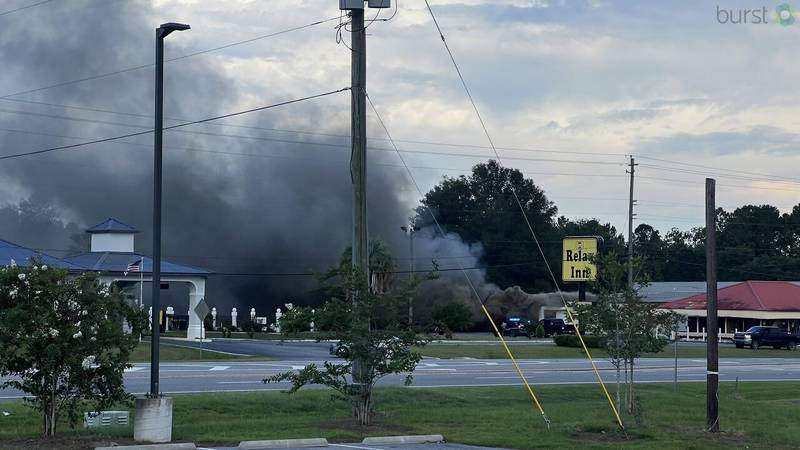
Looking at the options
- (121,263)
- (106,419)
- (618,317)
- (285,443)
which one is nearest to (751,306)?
(121,263)

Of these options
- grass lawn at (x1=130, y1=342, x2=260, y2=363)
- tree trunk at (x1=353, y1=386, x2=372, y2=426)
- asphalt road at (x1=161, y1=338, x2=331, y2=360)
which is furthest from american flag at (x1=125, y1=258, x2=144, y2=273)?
tree trunk at (x1=353, y1=386, x2=372, y2=426)

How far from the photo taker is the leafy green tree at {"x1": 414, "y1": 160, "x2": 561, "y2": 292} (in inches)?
4043

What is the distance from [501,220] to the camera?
344ft

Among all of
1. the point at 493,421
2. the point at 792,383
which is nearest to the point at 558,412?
the point at 493,421

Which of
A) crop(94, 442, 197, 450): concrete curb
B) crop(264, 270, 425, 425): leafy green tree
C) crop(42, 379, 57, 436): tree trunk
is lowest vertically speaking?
crop(94, 442, 197, 450): concrete curb

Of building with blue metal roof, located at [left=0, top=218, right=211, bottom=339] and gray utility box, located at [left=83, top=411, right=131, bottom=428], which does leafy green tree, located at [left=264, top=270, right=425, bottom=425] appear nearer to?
gray utility box, located at [left=83, top=411, right=131, bottom=428]

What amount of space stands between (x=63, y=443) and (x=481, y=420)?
8.81 meters

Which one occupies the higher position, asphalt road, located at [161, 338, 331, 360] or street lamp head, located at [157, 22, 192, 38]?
street lamp head, located at [157, 22, 192, 38]

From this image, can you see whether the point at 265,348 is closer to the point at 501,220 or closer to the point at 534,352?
the point at 534,352

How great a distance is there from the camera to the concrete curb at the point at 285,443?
55.6 ft

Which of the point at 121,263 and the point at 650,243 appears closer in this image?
the point at 121,263

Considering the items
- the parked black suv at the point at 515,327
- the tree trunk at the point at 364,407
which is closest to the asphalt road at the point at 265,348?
the parked black suv at the point at 515,327

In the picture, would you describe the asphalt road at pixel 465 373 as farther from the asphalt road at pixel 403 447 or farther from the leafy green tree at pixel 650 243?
the leafy green tree at pixel 650 243

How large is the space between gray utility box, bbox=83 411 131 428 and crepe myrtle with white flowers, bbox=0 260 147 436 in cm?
75
